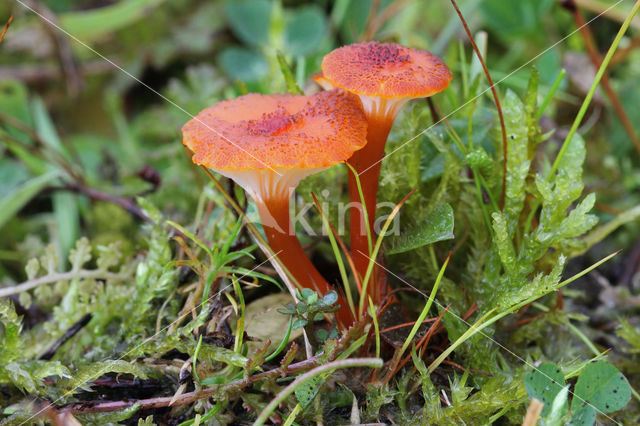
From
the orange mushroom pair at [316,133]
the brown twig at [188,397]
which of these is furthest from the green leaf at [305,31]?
the brown twig at [188,397]

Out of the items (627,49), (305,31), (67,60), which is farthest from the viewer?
(305,31)

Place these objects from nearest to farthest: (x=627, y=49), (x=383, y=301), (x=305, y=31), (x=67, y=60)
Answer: (x=383, y=301) → (x=627, y=49) → (x=67, y=60) → (x=305, y=31)

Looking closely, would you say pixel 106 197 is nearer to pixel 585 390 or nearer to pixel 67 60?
pixel 67 60

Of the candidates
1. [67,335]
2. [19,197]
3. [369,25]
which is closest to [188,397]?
[67,335]

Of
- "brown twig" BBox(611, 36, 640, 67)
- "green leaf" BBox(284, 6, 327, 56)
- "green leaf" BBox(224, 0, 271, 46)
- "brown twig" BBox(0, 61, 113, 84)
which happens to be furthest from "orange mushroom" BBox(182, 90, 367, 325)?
"brown twig" BBox(0, 61, 113, 84)

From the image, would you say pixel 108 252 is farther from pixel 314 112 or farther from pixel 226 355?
pixel 314 112

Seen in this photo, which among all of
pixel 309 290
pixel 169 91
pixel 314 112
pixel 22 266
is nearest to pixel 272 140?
pixel 314 112

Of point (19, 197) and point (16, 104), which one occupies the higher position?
point (16, 104)

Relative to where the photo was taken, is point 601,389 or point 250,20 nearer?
point 601,389
